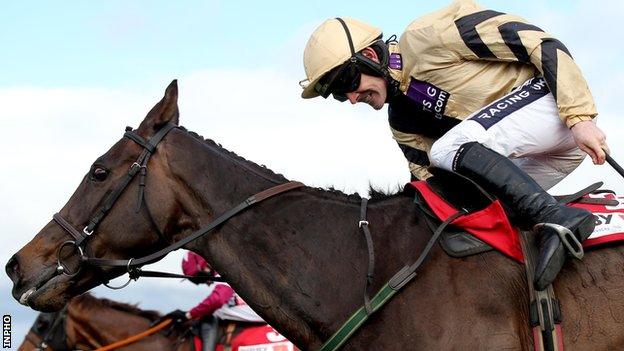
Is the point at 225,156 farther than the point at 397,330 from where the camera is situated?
Yes

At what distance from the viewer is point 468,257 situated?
17.5 ft

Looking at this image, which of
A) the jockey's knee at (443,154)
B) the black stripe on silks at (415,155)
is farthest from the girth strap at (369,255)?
the black stripe on silks at (415,155)

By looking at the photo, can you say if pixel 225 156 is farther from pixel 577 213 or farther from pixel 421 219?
pixel 577 213

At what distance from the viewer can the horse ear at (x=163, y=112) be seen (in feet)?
19.8

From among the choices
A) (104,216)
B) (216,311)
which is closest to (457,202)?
(104,216)

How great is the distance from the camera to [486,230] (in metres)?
5.35

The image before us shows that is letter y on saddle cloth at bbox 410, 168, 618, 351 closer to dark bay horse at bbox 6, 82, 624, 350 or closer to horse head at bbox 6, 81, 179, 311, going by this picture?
dark bay horse at bbox 6, 82, 624, 350

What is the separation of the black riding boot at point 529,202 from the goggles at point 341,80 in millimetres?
865

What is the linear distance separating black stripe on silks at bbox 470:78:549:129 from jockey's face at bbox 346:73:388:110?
2.14 feet

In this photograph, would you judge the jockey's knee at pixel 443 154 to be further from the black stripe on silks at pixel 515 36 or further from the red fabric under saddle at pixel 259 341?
the red fabric under saddle at pixel 259 341

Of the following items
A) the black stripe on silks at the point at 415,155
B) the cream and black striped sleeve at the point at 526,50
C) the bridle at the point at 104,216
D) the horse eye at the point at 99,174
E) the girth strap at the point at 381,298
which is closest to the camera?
the girth strap at the point at 381,298

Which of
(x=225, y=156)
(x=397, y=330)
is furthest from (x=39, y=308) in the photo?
(x=397, y=330)

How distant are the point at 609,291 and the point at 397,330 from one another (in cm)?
112

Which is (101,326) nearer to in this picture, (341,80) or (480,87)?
(341,80)
